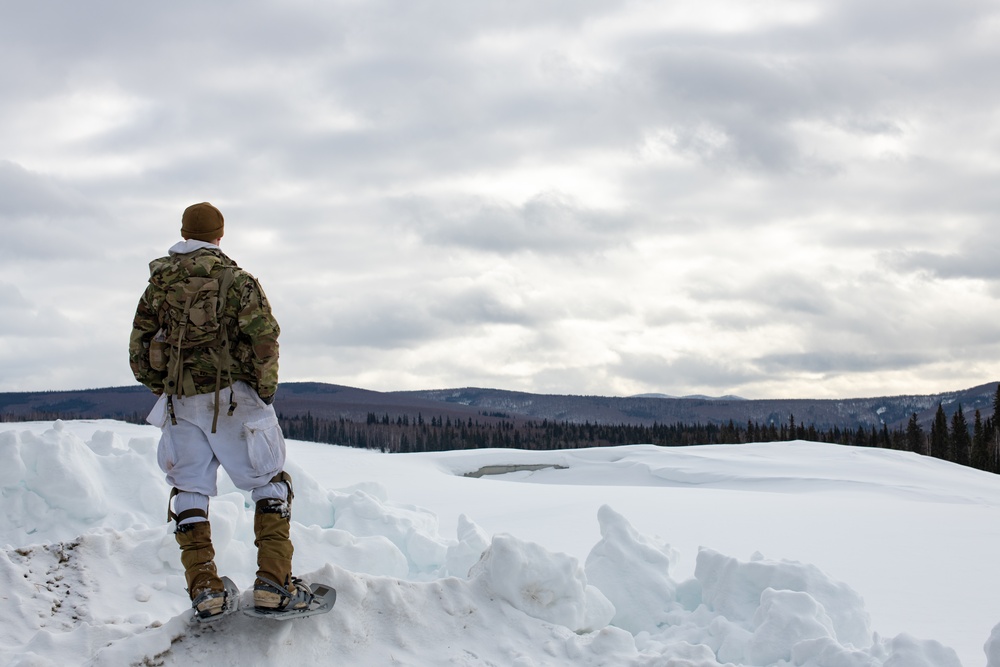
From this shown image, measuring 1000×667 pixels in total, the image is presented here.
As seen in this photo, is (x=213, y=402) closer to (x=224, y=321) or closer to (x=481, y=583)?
(x=224, y=321)

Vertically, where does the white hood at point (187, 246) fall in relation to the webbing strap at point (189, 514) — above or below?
above

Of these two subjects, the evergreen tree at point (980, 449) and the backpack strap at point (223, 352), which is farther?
the evergreen tree at point (980, 449)

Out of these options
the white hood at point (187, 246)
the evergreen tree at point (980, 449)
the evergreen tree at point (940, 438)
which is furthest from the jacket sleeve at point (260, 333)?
the evergreen tree at point (940, 438)

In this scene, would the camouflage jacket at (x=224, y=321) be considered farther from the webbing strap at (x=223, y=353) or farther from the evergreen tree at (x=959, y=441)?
the evergreen tree at (x=959, y=441)

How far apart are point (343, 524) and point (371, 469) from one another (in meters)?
16.5

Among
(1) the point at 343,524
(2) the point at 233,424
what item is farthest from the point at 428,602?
(1) the point at 343,524

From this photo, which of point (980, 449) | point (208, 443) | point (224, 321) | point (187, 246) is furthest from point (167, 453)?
point (980, 449)

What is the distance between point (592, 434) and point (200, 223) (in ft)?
282

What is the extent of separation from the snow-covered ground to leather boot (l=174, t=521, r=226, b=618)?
0.20m

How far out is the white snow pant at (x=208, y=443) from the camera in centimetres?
440

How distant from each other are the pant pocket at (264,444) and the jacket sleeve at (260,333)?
16cm

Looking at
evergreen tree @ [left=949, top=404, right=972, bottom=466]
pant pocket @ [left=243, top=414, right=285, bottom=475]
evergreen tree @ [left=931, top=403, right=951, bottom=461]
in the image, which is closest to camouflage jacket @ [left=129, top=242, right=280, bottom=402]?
pant pocket @ [left=243, top=414, right=285, bottom=475]

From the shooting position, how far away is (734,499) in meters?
16.7

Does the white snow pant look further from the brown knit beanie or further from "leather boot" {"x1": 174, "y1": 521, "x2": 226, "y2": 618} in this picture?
the brown knit beanie
